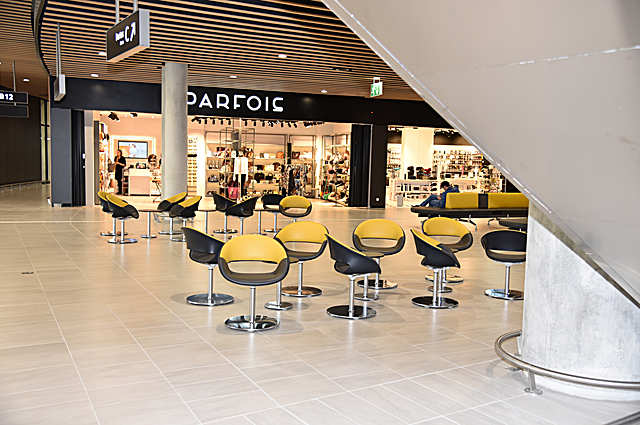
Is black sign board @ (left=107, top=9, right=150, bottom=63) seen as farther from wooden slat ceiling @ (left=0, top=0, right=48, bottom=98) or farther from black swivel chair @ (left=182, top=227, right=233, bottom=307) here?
wooden slat ceiling @ (left=0, top=0, right=48, bottom=98)

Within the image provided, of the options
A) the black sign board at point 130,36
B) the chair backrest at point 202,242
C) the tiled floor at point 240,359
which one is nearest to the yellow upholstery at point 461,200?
the tiled floor at point 240,359

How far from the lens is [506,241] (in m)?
7.13

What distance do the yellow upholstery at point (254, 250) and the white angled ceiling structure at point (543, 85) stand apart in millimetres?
3446

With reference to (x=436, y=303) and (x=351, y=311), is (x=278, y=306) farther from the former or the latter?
(x=436, y=303)

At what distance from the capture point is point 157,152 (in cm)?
2330

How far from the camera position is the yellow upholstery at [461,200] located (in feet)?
44.5

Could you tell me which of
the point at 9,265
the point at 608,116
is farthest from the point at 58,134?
the point at 608,116

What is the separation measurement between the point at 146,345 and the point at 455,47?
3.77 metres

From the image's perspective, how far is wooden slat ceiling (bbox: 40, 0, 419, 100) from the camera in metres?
7.64

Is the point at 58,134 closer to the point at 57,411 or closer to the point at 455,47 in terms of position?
the point at 57,411

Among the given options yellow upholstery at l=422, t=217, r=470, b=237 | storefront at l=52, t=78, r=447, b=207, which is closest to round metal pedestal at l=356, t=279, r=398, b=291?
yellow upholstery at l=422, t=217, r=470, b=237

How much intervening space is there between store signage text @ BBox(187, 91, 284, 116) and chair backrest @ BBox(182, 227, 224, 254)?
401 inches

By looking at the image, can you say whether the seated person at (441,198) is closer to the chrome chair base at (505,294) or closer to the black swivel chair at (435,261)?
the chrome chair base at (505,294)

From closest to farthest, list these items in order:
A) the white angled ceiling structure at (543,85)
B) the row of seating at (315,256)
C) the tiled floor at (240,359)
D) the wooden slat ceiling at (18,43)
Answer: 1. the white angled ceiling structure at (543,85)
2. the tiled floor at (240,359)
3. the row of seating at (315,256)
4. the wooden slat ceiling at (18,43)
